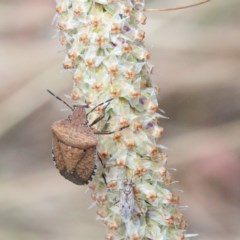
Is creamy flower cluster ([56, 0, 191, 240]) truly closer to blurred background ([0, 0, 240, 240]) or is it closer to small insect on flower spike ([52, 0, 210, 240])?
small insect on flower spike ([52, 0, 210, 240])

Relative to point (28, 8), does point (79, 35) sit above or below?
above

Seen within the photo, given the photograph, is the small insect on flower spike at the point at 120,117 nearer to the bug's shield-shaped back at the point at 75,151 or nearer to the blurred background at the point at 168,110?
the bug's shield-shaped back at the point at 75,151

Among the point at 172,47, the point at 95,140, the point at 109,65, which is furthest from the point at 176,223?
the point at 172,47

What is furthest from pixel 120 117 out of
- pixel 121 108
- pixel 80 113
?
pixel 80 113

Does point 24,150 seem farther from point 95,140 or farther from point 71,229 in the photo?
point 95,140

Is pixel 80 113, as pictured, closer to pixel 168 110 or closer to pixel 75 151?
pixel 75 151

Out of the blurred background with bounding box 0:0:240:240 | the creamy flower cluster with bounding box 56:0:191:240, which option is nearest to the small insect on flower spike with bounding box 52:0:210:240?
the creamy flower cluster with bounding box 56:0:191:240
